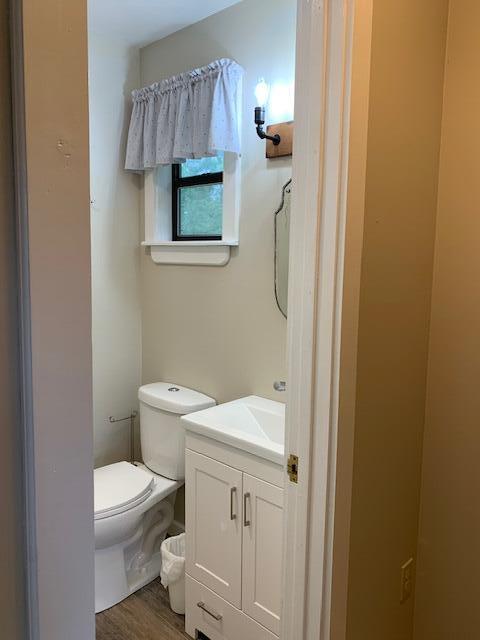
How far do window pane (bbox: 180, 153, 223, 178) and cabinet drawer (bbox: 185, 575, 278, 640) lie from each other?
177 centimetres

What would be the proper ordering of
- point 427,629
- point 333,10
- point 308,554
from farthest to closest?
point 427,629 → point 308,554 → point 333,10

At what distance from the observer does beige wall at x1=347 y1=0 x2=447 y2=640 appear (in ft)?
3.83

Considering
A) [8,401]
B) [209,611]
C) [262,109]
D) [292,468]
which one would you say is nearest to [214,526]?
[209,611]

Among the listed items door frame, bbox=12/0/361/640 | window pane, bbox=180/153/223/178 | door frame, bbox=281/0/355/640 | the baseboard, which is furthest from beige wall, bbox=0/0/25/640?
the baseboard

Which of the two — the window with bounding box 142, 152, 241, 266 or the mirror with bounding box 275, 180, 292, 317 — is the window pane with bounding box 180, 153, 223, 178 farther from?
the mirror with bounding box 275, 180, 292, 317

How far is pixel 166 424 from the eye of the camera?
2.32 metres

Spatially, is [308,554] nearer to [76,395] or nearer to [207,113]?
[76,395]

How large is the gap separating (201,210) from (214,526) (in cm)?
146

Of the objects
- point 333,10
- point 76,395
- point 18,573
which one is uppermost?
point 333,10

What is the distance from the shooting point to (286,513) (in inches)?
48.9

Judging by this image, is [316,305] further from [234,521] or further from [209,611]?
[209,611]

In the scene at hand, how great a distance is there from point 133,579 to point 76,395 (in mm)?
2022

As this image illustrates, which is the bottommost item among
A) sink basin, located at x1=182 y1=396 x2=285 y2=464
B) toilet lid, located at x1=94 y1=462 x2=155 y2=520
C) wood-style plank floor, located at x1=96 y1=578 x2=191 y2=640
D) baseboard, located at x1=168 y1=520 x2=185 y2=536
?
wood-style plank floor, located at x1=96 y1=578 x2=191 y2=640

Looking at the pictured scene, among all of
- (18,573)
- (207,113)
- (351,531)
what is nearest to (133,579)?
(351,531)
